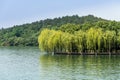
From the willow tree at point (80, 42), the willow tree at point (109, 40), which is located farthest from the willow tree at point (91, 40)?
the willow tree at point (109, 40)

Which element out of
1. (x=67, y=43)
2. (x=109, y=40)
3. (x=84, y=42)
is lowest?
(x=67, y=43)

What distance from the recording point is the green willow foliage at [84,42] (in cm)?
8581

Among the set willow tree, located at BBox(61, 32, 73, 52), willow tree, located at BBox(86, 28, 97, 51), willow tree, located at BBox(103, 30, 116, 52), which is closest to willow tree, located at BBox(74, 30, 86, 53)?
willow tree, located at BBox(86, 28, 97, 51)

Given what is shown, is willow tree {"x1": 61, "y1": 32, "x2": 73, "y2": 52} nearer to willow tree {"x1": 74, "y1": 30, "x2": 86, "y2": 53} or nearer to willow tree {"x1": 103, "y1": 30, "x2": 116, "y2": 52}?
willow tree {"x1": 74, "y1": 30, "x2": 86, "y2": 53}

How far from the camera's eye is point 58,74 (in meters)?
45.7

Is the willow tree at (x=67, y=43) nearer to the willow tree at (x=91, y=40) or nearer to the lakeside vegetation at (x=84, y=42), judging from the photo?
the lakeside vegetation at (x=84, y=42)

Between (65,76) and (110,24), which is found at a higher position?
(110,24)

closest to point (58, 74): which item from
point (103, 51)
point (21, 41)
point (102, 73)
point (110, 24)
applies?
point (102, 73)

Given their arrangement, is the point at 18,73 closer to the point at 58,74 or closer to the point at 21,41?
the point at 58,74

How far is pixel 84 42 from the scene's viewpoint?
286ft

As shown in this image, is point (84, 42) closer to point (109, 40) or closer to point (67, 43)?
point (67, 43)

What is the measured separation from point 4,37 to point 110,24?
92098mm

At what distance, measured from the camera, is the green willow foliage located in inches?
3378

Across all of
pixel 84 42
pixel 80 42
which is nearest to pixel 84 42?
pixel 84 42
